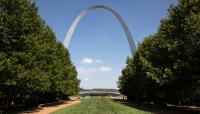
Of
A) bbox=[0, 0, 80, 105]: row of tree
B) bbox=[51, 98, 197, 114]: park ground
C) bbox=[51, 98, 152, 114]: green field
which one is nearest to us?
bbox=[0, 0, 80, 105]: row of tree

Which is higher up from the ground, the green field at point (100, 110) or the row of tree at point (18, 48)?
the row of tree at point (18, 48)

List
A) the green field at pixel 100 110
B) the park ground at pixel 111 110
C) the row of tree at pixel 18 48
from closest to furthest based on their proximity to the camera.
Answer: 1. the row of tree at pixel 18 48
2. the green field at pixel 100 110
3. the park ground at pixel 111 110

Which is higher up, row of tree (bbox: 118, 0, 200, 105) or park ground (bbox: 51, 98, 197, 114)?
row of tree (bbox: 118, 0, 200, 105)

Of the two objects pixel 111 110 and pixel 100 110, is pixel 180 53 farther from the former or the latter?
pixel 100 110

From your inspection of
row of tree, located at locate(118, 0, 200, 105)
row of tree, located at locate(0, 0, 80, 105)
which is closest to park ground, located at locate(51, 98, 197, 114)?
row of tree, located at locate(118, 0, 200, 105)

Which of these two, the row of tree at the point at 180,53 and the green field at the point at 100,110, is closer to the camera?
the row of tree at the point at 180,53

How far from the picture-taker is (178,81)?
41625 mm

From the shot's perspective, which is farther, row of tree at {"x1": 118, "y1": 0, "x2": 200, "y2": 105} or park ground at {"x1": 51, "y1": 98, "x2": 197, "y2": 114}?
park ground at {"x1": 51, "y1": 98, "x2": 197, "y2": 114}

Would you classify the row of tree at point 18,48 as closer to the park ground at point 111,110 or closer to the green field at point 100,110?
the green field at point 100,110

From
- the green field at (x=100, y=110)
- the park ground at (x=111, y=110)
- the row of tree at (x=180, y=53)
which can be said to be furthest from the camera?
the park ground at (x=111, y=110)

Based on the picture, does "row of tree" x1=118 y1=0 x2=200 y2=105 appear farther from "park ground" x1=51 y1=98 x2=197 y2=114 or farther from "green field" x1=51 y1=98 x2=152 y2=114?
"green field" x1=51 y1=98 x2=152 y2=114

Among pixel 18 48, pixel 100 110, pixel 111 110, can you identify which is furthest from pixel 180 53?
pixel 18 48

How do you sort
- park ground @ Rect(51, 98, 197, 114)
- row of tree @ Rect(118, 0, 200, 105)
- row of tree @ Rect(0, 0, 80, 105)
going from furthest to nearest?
park ground @ Rect(51, 98, 197, 114) → row of tree @ Rect(118, 0, 200, 105) → row of tree @ Rect(0, 0, 80, 105)

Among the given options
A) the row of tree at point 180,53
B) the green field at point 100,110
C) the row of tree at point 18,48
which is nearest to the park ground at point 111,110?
the green field at point 100,110
